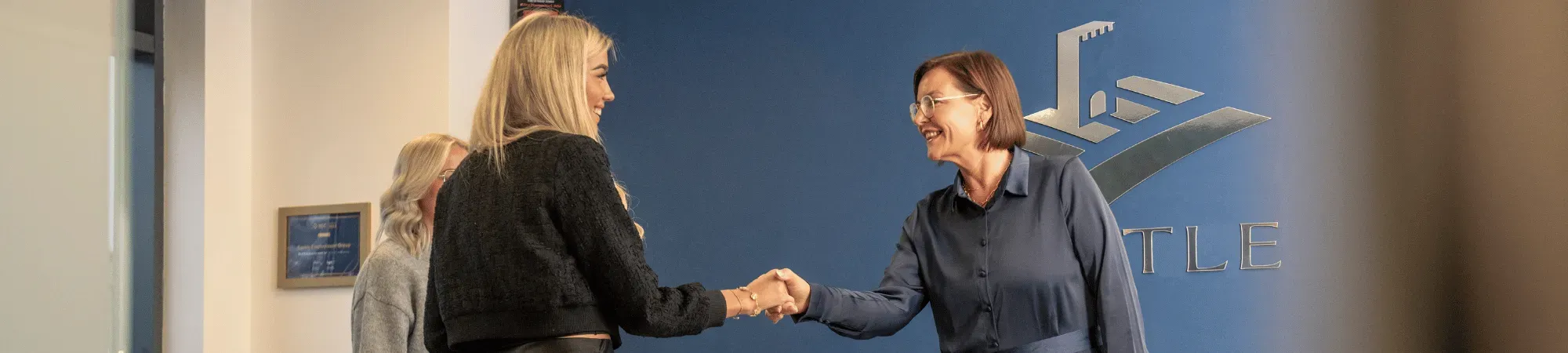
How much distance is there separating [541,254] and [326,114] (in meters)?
3.35

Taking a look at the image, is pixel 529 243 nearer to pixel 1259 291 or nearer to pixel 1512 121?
pixel 1512 121

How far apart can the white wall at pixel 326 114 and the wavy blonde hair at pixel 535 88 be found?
2695 millimetres

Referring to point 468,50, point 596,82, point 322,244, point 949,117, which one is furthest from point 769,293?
point 322,244

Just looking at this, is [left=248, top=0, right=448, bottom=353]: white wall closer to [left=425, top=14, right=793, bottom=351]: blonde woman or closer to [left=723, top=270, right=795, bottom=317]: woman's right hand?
[left=723, top=270, right=795, bottom=317]: woman's right hand

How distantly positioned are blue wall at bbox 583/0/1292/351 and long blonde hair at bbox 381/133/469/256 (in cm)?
152

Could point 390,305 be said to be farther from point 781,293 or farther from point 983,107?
point 983,107

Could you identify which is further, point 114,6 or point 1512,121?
point 114,6

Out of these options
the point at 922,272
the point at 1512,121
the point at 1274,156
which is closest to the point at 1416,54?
the point at 1512,121

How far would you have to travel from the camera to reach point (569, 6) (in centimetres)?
483

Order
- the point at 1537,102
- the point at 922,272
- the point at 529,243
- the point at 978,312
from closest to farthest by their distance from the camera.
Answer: the point at 1537,102 < the point at 529,243 < the point at 978,312 < the point at 922,272

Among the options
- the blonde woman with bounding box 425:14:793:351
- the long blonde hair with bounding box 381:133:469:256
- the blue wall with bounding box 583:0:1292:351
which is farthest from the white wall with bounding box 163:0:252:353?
the blonde woman with bounding box 425:14:793:351

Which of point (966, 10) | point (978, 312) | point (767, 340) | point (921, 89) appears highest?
point (966, 10)

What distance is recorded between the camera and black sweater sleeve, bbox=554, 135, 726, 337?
5.77 ft

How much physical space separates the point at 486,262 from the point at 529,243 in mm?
78
